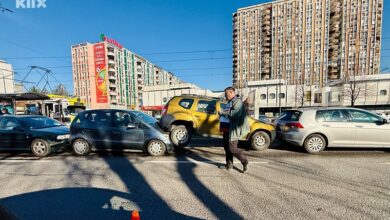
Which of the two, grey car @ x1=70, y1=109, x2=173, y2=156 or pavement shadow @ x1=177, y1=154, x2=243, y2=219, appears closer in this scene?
pavement shadow @ x1=177, y1=154, x2=243, y2=219

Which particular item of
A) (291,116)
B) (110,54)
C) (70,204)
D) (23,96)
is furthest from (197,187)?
(110,54)

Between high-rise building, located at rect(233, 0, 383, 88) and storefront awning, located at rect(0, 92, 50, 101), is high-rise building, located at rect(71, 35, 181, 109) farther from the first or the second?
storefront awning, located at rect(0, 92, 50, 101)

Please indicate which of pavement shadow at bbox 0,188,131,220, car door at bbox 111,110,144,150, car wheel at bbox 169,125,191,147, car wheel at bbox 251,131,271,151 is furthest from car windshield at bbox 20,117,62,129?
car wheel at bbox 251,131,271,151

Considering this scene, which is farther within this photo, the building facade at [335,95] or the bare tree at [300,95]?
the bare tree at [300,95]

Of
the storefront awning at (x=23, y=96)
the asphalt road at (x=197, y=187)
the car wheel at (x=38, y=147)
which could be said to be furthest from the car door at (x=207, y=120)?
the storefront awning at (x=23, y=96)

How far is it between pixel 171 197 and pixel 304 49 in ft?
226

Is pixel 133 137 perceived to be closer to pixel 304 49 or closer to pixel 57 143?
pixel 57 143

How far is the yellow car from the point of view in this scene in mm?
6160

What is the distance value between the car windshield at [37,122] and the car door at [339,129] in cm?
929

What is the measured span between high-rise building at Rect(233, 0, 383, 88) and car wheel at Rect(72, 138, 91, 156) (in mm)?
54414

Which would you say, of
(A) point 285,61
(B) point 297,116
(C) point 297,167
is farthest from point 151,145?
(A) point 285,61

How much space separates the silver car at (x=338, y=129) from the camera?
17.6 ft

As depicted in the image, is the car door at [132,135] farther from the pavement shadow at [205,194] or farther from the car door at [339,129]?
the car door at [339,129]

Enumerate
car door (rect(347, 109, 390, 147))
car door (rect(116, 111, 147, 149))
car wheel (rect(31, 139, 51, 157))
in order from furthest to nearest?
car wheel (rect(31, 139, 51, 157))
car door (rect(116, 111, 147, 149))
car door (rect(347, 109, 390, 147))
